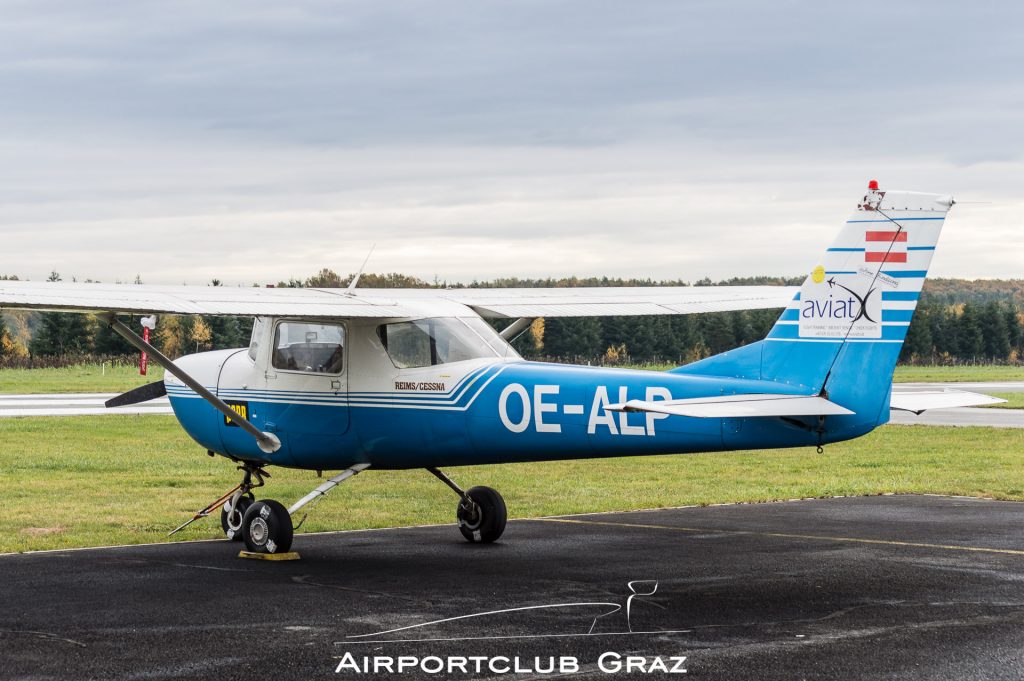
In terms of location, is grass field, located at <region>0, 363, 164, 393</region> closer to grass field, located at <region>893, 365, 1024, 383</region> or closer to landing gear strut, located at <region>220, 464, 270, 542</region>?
landing gear strut, located at <region>220, 464, 270, 542</region>

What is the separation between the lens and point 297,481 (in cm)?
2038

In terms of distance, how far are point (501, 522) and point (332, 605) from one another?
13.2 ft

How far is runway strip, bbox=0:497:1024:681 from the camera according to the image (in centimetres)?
795

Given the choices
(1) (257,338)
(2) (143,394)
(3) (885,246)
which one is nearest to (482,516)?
(1) (257,338)

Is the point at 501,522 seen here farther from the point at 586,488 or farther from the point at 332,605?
the point at 586,488

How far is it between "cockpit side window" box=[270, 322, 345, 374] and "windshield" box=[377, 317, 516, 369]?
1.70ft

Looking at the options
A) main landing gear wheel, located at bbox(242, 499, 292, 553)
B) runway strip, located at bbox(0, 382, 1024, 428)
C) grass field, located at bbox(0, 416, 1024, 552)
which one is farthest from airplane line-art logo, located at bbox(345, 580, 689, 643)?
runway strip, located at bbox(0, 382, 1024, 428)

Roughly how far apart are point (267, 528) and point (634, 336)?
9150cm

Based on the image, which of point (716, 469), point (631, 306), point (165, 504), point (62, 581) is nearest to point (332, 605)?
point (62, 581)

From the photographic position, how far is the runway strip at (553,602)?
7.95 metres

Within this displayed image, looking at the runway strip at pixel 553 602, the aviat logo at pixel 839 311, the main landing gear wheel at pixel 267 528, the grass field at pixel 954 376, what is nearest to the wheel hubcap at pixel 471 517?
the runway strip at pixel 553 602

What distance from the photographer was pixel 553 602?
988cm

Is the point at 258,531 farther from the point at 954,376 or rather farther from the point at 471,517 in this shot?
the point at 954,376

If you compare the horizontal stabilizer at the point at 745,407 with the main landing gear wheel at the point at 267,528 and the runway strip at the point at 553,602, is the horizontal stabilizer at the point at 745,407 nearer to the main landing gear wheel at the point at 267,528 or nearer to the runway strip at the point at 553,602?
the runway strip at the point at 553,602
